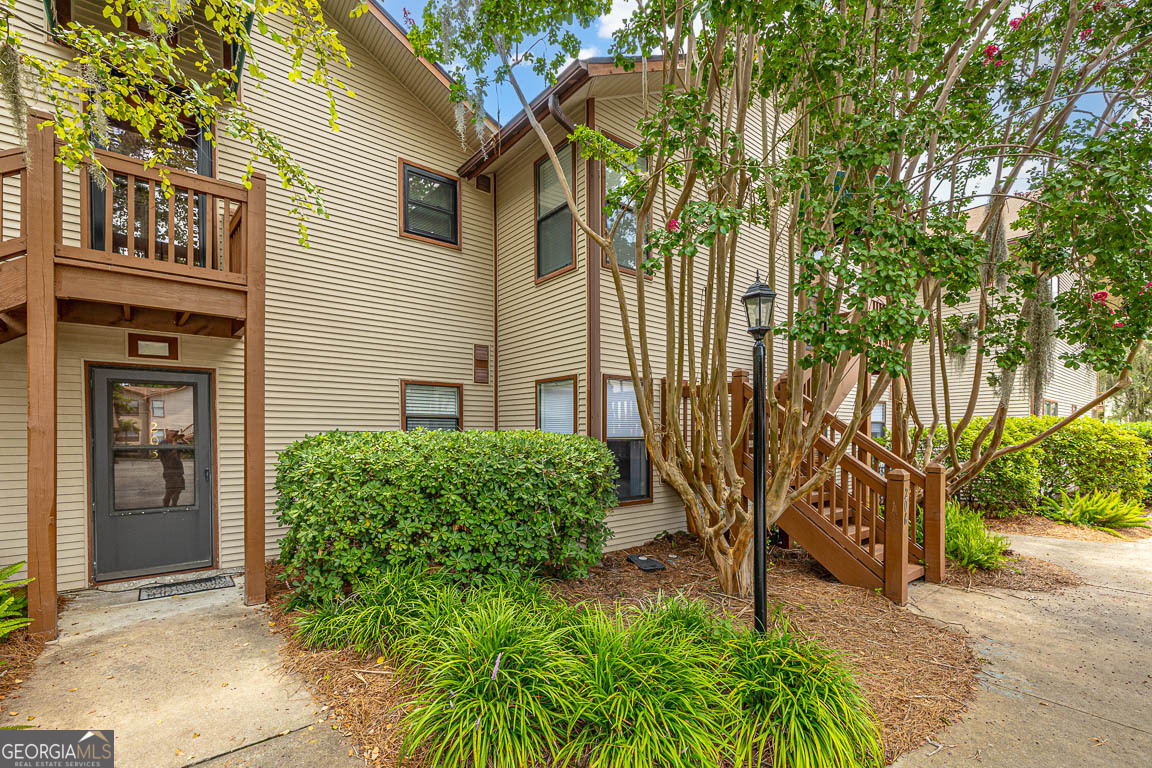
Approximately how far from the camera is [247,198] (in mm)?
4672

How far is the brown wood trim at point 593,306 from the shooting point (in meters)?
6.04

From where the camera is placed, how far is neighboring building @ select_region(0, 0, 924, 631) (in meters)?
4.25

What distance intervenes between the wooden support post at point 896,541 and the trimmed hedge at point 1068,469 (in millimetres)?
4746

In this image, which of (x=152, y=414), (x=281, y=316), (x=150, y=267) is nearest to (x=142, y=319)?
(x=152, y=414)

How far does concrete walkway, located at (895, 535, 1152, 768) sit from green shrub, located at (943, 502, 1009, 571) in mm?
518

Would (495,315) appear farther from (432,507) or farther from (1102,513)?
(1102,513)

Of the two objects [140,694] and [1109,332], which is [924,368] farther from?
[140,694]

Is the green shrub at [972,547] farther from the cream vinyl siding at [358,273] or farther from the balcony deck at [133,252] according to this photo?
the balcony deck at [133,252]

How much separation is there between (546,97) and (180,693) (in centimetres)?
634

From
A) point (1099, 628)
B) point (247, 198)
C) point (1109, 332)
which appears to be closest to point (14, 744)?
point (247, 198)

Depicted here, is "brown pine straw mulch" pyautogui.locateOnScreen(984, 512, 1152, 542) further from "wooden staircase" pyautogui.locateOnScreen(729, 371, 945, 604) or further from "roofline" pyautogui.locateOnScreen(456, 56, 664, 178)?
"roofline" pyautogui.locateOnScreen(456, 56, 664, 178)

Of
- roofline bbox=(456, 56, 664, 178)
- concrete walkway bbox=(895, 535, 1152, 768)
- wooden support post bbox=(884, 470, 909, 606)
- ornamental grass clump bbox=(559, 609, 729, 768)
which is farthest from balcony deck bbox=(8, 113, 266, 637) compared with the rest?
wooden support post bbox=(884, 470, 909, 606)

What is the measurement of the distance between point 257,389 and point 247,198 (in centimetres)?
174

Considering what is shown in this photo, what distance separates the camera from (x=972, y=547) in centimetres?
545
